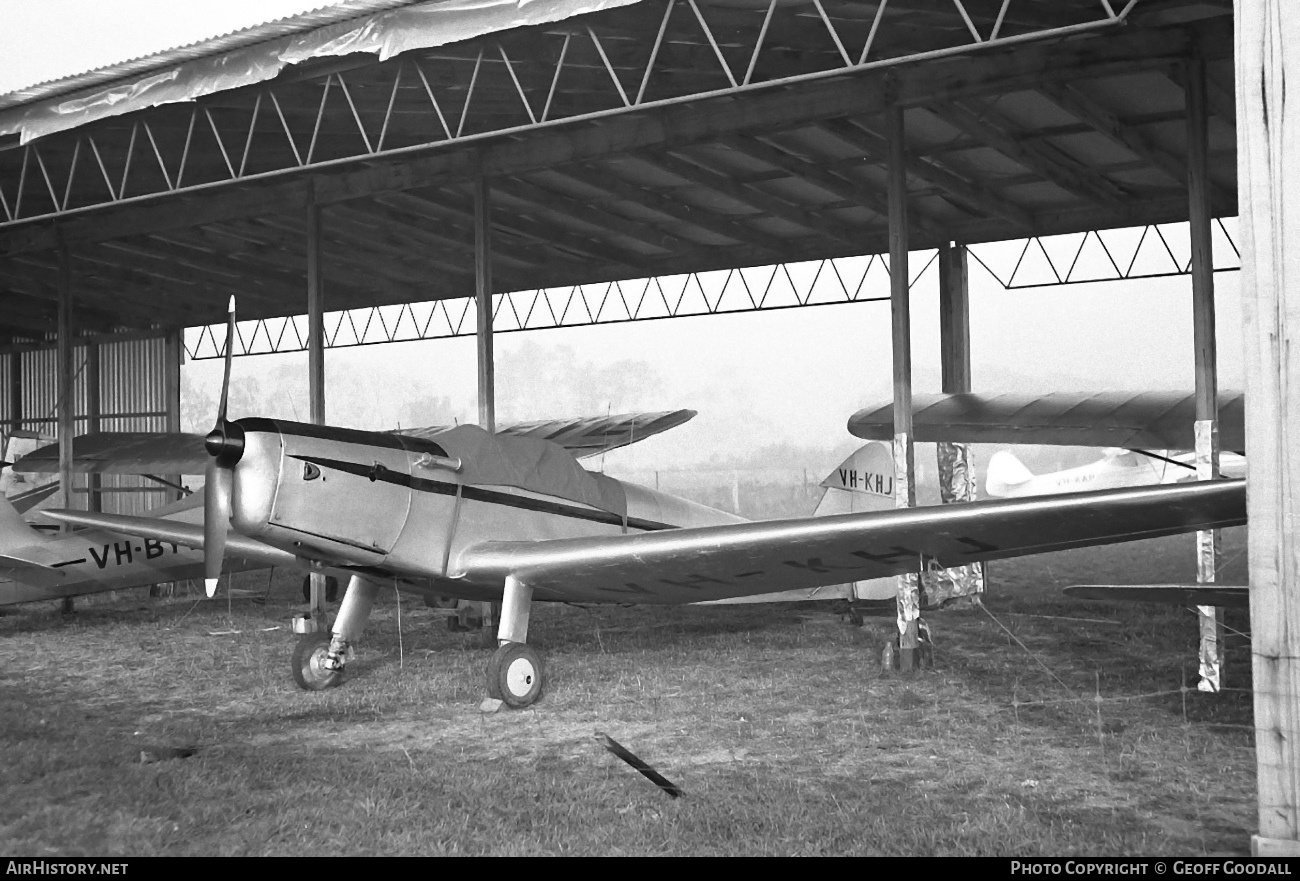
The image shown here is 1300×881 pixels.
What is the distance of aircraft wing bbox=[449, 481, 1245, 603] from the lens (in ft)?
17.1

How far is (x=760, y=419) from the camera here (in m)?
39.1

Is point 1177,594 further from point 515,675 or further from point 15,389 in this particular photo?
point 15,389

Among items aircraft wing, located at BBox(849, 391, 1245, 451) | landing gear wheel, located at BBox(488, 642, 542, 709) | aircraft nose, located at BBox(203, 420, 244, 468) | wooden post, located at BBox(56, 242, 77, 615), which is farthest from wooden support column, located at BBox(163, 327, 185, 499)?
landing gear wheel, located at BBox(488, 642, 542, 709)

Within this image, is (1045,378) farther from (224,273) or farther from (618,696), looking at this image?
(618,696)

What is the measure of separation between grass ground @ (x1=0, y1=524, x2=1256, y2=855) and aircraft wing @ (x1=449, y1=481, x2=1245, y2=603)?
2.76 feet

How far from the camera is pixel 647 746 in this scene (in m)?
6.21

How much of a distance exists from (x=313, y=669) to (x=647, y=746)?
10.3ft

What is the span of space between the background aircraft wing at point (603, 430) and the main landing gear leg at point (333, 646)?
632 cm

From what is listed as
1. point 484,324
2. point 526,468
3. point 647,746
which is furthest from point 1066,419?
point 647,746

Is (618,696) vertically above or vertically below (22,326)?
below

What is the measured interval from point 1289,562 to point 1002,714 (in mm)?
3564
